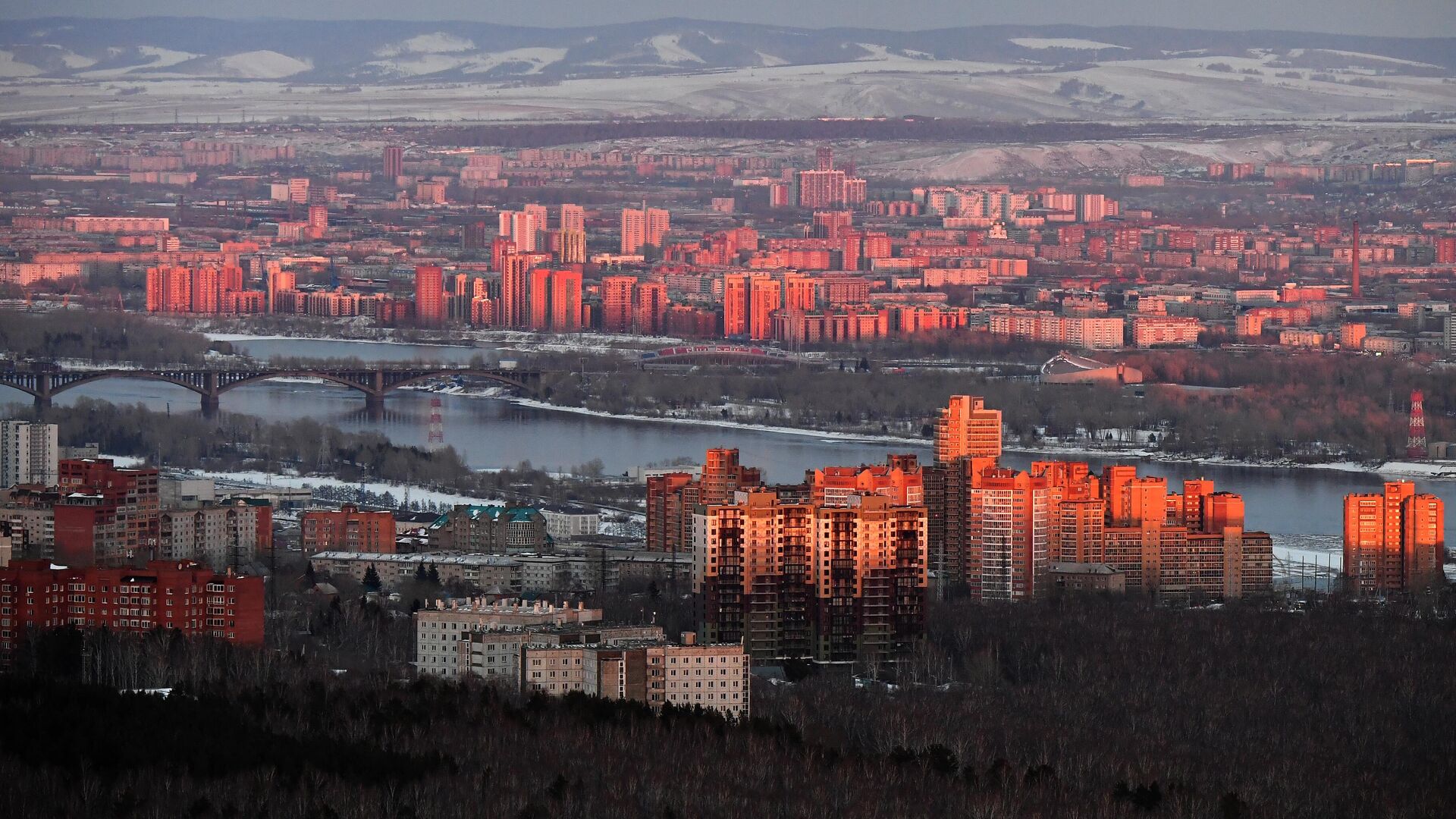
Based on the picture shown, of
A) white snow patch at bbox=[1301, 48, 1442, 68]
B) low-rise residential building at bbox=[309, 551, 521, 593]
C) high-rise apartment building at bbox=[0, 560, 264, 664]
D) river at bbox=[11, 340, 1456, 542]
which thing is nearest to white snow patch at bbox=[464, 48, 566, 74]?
white snow patch at bbox=[1301, 48, 1442, 68]

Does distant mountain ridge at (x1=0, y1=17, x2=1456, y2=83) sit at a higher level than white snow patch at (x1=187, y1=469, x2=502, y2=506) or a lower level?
higher

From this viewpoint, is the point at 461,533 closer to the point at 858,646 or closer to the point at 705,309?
the point at 858,646

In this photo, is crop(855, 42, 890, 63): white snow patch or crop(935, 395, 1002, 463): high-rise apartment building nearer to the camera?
crop(935, 395, 1002, 463): high-rise apartment building

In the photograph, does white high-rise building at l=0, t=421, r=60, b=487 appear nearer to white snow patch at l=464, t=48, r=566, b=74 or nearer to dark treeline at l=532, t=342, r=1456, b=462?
dark treeline at l=532, t=342, r=1456, b=462

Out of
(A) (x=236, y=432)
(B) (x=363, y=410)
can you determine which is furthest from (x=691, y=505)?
(B) (x=363, y=410)

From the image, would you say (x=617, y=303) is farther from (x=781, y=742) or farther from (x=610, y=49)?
(x=610, y=49)

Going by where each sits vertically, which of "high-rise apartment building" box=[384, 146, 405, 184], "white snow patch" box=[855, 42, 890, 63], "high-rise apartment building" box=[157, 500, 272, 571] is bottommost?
"high-rise apartment building" box=[157, 500, 272, 571]
